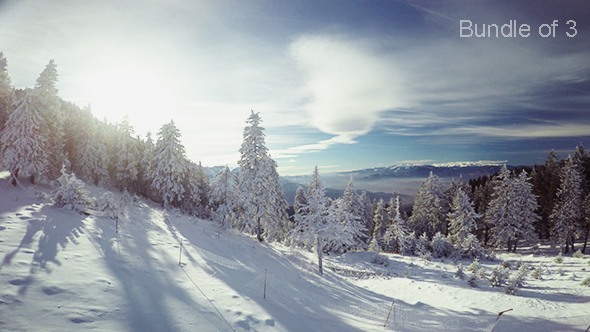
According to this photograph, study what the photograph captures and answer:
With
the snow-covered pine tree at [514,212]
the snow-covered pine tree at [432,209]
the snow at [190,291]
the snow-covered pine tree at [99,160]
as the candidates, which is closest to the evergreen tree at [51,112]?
the snow-covered pine tree at [99,160]

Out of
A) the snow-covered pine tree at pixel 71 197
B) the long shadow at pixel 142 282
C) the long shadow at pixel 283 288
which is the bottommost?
the long shadow at pixel 283 288

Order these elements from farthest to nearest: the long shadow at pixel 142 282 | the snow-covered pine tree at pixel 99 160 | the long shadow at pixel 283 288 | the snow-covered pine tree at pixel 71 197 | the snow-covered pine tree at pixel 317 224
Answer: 1. the snow-covered pine tree at pixel 99 160
2. the snow-covered pine tree at pixel 317 224
3. the snow-covered pine tree at pixel 71 197
4. the long shadow at pixel 283 288
5. the long shadow at pixel 142 282

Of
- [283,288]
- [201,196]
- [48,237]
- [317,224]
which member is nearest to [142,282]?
[48,237]

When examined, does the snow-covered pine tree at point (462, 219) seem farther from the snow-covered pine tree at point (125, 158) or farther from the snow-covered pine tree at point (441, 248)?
the snow-covered pine tree at point (125, 158)

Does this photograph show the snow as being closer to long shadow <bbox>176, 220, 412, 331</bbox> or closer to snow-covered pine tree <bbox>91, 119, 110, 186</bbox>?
long shadow <bbox>176, 220, 412, 331</bbox>

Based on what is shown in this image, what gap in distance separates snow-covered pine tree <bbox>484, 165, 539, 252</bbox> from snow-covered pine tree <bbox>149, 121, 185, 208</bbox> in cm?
4197

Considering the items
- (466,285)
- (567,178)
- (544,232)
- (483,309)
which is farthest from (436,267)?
(544,232)

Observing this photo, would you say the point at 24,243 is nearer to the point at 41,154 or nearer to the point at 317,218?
the point at 317,218

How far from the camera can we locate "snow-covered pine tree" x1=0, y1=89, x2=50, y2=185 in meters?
18.1

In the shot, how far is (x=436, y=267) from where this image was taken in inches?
891

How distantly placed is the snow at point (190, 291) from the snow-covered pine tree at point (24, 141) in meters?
3.25

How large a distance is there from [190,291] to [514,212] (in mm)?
39120

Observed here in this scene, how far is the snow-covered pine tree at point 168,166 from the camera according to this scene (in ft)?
95.3

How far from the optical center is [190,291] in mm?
7809
